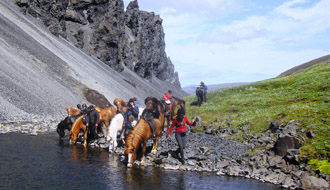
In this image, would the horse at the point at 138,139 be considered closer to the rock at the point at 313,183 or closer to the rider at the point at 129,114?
the rider at the point at 129,114

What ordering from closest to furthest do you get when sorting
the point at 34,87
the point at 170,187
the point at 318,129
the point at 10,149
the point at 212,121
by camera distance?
the point at 170,187
the point at 10,149
the point at 318,129
the point at 212,121
the point at 34,87

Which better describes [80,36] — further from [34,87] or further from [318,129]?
[318,129]

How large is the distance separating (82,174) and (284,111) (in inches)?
767

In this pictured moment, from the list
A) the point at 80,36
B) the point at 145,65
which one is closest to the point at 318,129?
the point at 80,36

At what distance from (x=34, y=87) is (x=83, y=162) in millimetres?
27285

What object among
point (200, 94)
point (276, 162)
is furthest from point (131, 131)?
point (200, 94)

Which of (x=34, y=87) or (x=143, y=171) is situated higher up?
(x=34, y=87)

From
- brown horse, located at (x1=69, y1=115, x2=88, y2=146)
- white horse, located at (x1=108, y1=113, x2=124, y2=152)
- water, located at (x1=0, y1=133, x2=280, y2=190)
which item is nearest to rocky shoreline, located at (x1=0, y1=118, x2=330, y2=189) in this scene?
white horse, located at (x1=108, y1=113, x2=124, y2=152)

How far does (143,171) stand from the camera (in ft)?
47.0

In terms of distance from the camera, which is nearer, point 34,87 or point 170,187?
point 170,187

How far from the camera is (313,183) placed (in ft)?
43.4

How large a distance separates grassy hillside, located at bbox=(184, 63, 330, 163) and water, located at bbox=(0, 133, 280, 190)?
6.88 metres

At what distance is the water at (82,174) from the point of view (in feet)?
37.8

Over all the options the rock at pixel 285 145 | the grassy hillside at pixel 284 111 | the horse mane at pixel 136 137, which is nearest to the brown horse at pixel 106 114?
the horse mane at pixel 136 137
